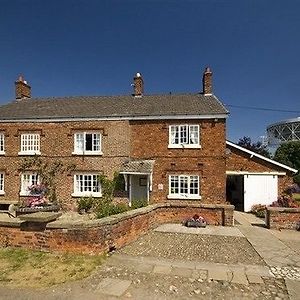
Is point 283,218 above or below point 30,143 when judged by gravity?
below

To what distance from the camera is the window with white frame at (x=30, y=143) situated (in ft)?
66.0

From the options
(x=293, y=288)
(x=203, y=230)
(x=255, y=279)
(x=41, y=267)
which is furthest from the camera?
(x=203, y=230)

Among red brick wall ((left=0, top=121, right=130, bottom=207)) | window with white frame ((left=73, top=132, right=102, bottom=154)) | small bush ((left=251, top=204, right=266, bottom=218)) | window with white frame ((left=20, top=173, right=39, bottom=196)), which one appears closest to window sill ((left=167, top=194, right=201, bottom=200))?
red brick wall ((left=0, top=121, right=130, bottom=207))

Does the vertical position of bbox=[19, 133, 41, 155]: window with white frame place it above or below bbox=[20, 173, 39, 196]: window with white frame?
above

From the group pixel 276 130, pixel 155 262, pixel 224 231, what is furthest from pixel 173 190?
pixel 276 130

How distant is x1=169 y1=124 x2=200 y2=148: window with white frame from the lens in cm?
1825

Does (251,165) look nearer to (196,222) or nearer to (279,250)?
(196,222)

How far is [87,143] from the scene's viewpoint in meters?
19.7

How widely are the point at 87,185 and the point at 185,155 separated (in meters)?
6.89

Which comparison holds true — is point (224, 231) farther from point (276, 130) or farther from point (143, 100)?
point (276, 130)

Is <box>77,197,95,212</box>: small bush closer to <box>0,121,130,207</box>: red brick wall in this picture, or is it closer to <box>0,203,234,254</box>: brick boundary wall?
<box>0,121,130,207</box>: red brick wall

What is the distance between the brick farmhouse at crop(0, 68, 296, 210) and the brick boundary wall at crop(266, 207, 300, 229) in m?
4.04

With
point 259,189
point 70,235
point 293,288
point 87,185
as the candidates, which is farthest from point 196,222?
point 259,189

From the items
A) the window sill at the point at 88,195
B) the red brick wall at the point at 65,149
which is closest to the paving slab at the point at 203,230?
the window sill at the point at 88,195
